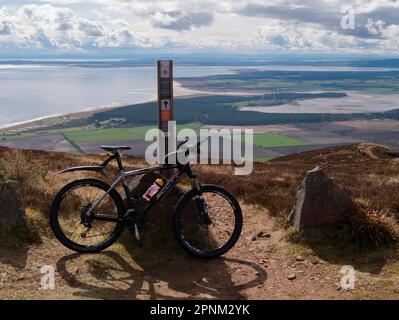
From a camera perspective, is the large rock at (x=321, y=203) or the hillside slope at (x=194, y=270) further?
the large rock at (x=321, y=203)

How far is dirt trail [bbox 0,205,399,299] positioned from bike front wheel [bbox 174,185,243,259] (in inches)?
10.9

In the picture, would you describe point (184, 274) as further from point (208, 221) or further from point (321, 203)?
point (321, 203)

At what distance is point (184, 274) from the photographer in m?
7.18

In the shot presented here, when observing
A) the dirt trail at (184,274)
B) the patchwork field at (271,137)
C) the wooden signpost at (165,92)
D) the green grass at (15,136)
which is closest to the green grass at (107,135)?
the patchwork field at (271,137)

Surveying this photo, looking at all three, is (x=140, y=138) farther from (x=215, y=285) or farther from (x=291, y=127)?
(x=215, y=285)

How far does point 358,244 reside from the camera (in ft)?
25.4

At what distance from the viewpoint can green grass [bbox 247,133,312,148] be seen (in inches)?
3962

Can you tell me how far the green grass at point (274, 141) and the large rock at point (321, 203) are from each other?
89927 mm

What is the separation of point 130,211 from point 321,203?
3.59 metres

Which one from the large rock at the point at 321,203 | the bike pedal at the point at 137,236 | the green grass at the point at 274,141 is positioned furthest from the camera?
the green grass at the point at 274,141

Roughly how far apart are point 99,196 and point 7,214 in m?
1.82

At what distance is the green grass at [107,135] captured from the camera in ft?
349

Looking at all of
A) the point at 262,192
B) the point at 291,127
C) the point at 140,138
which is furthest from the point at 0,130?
the point at 262,192

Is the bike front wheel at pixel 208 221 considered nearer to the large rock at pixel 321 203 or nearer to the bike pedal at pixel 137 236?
the bike pedal at pixel 137 236
